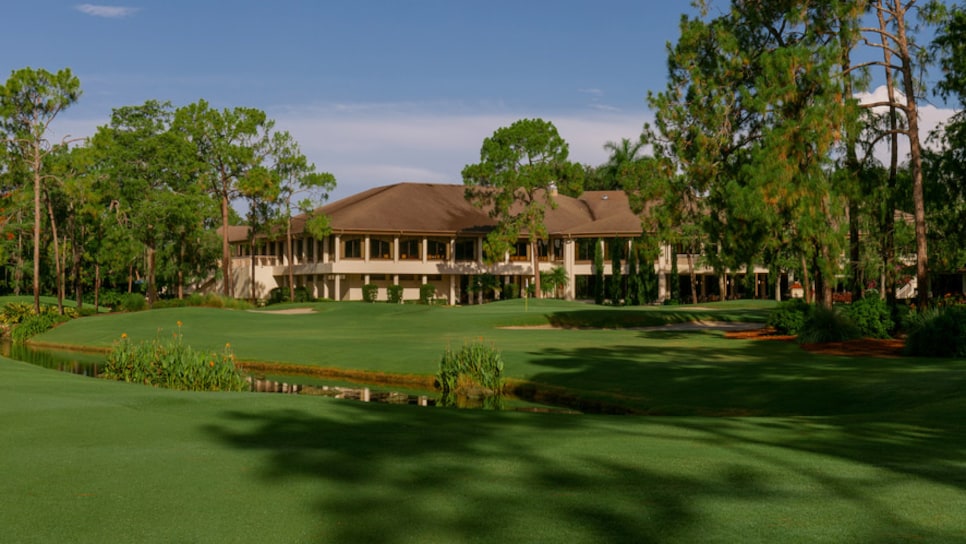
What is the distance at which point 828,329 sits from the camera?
26109 millimetres

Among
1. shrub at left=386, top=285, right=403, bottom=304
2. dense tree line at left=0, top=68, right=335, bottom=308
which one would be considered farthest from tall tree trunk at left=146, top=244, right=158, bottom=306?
shrub at left=386, top=285, right=403, bottom=304

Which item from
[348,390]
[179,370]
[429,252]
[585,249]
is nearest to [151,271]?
[429,252]

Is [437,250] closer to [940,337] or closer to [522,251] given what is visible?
[522,251]

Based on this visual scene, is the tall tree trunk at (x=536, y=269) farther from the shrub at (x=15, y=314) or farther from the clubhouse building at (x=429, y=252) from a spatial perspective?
the shrub at (x=15, y=314)

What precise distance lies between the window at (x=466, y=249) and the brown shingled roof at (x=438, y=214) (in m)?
1.14

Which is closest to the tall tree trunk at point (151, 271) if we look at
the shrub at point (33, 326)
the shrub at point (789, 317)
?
the shrub at point (33, 326)

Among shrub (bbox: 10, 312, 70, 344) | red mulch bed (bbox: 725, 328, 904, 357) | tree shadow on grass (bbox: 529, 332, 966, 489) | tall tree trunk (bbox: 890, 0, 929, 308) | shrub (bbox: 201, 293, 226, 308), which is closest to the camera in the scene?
tree shadow on grass (bbox: 529, 332, 966, 489)

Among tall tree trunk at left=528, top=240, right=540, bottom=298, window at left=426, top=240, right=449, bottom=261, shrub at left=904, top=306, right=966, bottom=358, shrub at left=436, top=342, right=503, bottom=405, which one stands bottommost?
shrub at left=436, top=342, right=503, bottom=405

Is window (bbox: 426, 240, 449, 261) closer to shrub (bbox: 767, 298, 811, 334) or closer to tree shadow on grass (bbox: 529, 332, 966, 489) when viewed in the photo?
shrub (bbox: 767, 298, 811, 334)

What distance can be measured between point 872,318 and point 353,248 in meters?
42.8

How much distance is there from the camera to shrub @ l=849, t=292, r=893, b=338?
Answer: 2670cm

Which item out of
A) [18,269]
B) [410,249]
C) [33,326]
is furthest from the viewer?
[18,269]

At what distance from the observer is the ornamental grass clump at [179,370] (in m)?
19.2

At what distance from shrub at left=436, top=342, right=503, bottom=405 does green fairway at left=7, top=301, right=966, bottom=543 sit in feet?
11.9
